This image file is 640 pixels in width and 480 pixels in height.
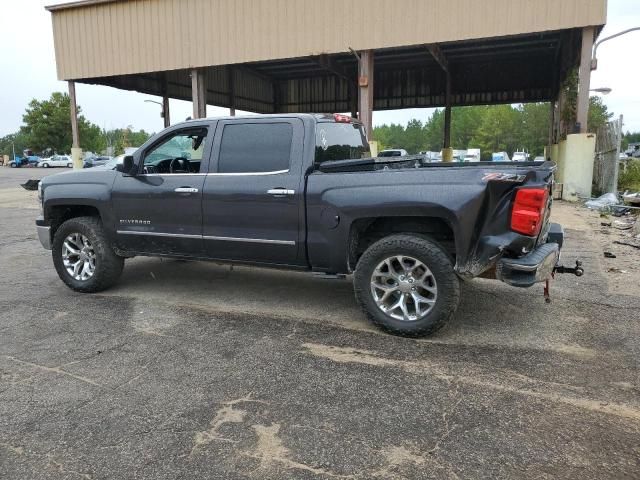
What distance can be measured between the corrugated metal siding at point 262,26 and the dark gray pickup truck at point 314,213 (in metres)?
10.4

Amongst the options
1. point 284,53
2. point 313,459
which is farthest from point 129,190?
point 284,53

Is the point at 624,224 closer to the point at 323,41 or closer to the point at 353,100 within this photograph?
the point at 323,41

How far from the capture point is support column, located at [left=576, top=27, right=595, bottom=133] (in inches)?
545

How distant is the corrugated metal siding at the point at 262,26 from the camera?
14.0 meters

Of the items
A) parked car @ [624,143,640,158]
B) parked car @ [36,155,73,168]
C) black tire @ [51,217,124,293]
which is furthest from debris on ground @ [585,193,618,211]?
parked car @ [36,155,73,168]

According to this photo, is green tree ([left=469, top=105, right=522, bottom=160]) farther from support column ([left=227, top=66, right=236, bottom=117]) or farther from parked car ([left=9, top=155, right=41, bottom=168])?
parked car ([left=9, top=155, right=41, bottom=168])

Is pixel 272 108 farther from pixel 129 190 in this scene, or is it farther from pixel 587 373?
pixel 587 373

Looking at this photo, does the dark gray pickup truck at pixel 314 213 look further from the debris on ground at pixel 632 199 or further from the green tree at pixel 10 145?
the green tree at pixel 10 145

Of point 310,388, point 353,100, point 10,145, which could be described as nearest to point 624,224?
point 310,388

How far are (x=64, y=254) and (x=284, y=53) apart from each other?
1288cm

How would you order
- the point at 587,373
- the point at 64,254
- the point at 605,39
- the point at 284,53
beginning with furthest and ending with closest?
the point at 284,53
the point at 605,39
the point at 64,254
the point at 587,373

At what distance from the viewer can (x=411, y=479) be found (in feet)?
8.18

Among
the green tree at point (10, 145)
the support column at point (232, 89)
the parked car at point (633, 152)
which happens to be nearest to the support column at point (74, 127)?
the support column at point (232, 89)

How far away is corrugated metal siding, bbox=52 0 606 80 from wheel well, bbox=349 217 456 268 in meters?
11.9
